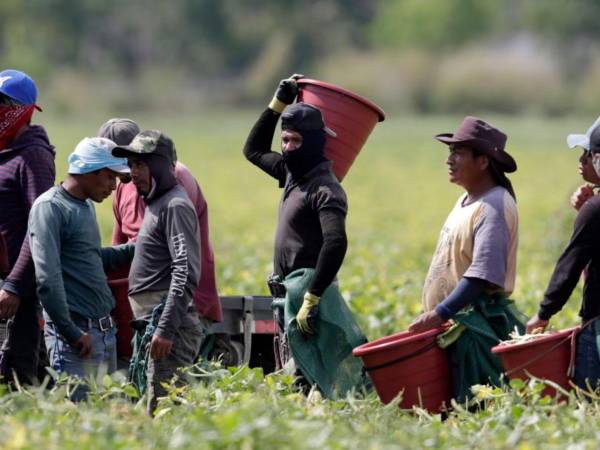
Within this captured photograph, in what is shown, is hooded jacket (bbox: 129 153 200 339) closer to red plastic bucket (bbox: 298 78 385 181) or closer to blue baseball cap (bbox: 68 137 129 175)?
blue baseball cap (bbox: 68 137 129 175)

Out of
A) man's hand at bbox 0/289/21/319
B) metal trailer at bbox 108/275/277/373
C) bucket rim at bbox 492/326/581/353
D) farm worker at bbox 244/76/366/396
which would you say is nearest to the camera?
bucket rim at bbox 492/326/581/353

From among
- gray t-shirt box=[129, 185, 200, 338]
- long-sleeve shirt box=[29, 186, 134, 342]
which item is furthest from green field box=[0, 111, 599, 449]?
long-sleeve shirt box=[29, 186, 134, 342]

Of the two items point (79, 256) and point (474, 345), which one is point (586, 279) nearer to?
point (474, 345)

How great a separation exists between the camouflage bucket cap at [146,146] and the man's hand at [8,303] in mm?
777

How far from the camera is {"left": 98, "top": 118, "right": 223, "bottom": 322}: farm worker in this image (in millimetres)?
7641

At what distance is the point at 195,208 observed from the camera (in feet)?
25.0

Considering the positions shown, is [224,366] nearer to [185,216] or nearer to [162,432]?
[185,216]

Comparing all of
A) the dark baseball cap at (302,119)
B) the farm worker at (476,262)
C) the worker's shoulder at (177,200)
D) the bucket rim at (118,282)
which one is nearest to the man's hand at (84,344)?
the bucket rim at (118,282)

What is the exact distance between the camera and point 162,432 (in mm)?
5773

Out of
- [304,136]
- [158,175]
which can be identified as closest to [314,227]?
[304,136]

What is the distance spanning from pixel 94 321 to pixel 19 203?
2.44 ft

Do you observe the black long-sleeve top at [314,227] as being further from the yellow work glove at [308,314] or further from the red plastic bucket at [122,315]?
the red plastic bucket at [122,315]

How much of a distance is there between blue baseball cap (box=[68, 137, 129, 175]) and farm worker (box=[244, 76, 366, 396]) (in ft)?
2.68

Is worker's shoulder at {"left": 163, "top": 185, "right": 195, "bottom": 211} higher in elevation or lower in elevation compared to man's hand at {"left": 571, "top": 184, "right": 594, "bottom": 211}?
higher
